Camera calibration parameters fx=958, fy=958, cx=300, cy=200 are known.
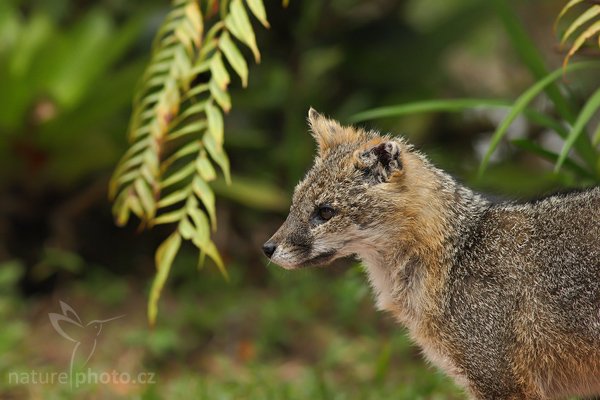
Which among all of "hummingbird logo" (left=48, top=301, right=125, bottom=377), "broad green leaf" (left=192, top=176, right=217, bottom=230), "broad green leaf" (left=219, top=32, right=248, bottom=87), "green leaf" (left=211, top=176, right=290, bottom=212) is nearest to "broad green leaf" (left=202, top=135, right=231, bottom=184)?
"broad green leaf" (left=192, top=176, right=217, bottom=230)

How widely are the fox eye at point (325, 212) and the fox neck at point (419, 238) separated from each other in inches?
9.8

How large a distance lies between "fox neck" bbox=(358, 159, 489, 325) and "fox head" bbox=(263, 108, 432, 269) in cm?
1

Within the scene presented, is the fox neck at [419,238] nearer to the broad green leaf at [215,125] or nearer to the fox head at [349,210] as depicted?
the fox head at [349,210]

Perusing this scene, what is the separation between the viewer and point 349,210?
4.68 metres

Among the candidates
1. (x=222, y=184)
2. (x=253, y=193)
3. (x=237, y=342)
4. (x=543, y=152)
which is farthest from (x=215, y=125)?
(x=222, y=184)

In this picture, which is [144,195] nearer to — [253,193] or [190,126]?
[190,126]

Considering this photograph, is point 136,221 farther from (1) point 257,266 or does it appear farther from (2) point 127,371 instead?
(2) point 127,371

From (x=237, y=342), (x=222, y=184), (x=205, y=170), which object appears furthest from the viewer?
(x=222, y=184)

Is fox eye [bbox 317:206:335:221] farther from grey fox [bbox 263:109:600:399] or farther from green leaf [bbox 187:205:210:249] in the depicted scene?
green leaf [bbox 187:205:210:249]

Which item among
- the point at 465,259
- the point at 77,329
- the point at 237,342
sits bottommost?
the point at 237,342

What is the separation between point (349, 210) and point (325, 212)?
0.12 metres

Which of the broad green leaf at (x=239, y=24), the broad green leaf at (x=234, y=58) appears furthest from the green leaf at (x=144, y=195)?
→ the broad green leaf at (x=239, y=24)

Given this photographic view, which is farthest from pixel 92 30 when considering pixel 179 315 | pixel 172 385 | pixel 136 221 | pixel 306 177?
pixel 306 177

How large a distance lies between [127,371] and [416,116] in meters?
3.79
